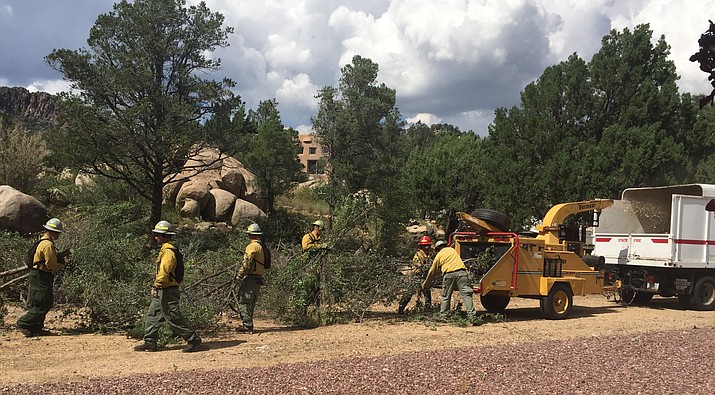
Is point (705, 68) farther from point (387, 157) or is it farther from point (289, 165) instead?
point (289, 165)

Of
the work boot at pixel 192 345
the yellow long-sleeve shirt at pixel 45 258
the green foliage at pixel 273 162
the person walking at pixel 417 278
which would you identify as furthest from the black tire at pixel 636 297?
the green foliage at pixel 273 162

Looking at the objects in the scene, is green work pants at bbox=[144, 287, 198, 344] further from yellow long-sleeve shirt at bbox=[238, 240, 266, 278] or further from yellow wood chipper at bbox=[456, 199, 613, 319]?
yellow wood chipper at bbox=[456, 199, 613, 319]

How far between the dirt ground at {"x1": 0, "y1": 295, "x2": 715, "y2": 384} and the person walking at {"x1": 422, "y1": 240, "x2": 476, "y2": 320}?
1.38 feet

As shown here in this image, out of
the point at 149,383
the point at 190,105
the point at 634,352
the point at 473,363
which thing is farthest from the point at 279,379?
the point at 190,105

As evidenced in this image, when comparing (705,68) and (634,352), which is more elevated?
(705,68)

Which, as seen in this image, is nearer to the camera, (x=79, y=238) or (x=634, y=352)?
(x=634, y=352)

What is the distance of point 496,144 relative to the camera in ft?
70.1

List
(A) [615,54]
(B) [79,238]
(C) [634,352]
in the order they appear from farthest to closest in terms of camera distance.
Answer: (A) [615,54] → (B) [79,238] → (C) [634,352]

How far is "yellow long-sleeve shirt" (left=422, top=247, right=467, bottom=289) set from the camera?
37.1 ft

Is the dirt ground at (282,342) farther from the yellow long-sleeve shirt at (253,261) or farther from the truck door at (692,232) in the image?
the truck door at (692,232)

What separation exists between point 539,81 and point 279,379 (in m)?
16.5

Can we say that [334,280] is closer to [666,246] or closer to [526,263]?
[526,263]

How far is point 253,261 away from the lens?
10.1m

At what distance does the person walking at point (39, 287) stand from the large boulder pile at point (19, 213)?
9194 millimetres
